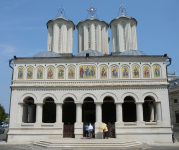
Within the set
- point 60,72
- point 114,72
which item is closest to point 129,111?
point 114,72

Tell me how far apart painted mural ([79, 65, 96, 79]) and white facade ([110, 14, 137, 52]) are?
9197mm

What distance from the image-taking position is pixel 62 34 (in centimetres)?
2791

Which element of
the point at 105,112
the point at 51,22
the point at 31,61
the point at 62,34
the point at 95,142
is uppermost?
the point at 51,22

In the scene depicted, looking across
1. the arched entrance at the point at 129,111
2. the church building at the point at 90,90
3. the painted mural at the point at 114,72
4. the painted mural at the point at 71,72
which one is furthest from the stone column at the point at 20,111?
the arched entrance at the point at 129,111

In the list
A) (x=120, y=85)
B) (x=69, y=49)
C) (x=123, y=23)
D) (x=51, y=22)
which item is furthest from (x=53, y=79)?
(x=123, y=23)

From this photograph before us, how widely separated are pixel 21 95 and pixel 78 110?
230 inches

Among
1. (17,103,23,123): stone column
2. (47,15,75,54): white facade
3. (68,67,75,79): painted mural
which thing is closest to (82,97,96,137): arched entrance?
(68,67,75,79): painted mural

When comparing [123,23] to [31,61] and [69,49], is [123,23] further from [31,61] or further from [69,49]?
[31,61]

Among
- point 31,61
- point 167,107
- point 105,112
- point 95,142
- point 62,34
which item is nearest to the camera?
point 95,142

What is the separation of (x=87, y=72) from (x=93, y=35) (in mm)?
10302

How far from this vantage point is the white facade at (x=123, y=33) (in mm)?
27234

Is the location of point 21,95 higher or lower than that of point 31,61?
lower

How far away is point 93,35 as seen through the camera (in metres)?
28.0

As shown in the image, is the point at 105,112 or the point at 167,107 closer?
the point at 167,107
